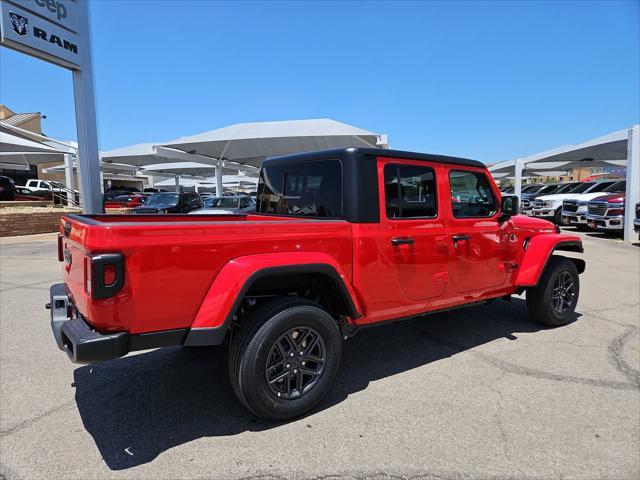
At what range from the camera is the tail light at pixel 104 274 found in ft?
7.38

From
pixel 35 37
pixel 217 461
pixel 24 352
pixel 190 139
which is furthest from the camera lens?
pixel 190 139

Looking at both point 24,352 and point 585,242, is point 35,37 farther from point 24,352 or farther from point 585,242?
point 585,242

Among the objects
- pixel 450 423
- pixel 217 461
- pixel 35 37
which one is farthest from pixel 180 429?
pixel 35 37

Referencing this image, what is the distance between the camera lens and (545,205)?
19.2 m

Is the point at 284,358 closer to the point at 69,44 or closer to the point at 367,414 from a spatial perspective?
the point at 367,414

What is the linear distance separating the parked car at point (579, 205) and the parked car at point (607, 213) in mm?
807

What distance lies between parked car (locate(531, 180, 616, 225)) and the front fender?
15.1 metres

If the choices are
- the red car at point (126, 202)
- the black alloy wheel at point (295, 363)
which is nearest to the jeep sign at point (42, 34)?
the black alloy wheel at point (295, 363)

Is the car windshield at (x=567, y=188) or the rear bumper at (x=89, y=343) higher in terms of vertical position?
the car windshield at (x=567, y=188)

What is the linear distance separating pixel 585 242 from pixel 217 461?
13.8 metres

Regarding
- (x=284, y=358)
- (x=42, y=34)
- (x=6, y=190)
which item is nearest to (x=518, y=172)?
(x=42, y=34)

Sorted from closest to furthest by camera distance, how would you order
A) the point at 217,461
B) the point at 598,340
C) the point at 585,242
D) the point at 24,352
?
the point at 217,461, the point at 24,352, the point at 598,340, the point at 585,242

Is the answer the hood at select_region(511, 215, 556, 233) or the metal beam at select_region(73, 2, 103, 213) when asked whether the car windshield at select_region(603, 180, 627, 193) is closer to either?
the hood at select_region(511, 215, 556, 233)

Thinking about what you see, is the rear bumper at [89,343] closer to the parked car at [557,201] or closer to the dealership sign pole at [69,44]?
the dealership sign pole at [69,44]
